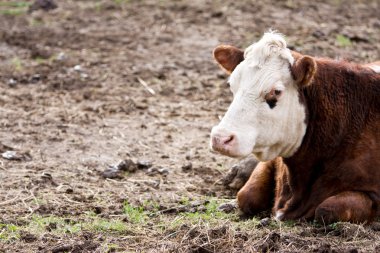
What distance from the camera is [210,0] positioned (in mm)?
15359

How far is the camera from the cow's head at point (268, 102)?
655cm

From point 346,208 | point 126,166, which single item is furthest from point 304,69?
point 126,166

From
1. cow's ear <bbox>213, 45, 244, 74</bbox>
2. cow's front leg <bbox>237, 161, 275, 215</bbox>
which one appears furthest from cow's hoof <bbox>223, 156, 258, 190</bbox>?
cow's ear <bbox>213, 45, 244, 74</bbox>

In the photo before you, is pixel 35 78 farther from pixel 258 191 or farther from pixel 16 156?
pixel 258 191

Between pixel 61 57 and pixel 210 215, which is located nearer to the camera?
pixel 210 215

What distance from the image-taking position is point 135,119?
402 inches

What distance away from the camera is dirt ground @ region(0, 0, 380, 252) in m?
6.52

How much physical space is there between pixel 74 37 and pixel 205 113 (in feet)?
12.2

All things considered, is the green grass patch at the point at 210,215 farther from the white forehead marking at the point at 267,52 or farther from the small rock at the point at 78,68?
the small rock at the point at 78,68

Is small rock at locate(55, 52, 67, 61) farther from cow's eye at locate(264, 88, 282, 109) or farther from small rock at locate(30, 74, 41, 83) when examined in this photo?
cow's eye at locate(264, 88, 282, 109)

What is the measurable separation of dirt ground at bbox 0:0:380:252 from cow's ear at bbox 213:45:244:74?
3.81 feet

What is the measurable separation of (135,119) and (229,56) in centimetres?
329

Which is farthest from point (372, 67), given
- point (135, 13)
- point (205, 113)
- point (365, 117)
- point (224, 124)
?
point (135, 13)

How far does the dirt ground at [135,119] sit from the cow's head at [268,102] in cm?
60
